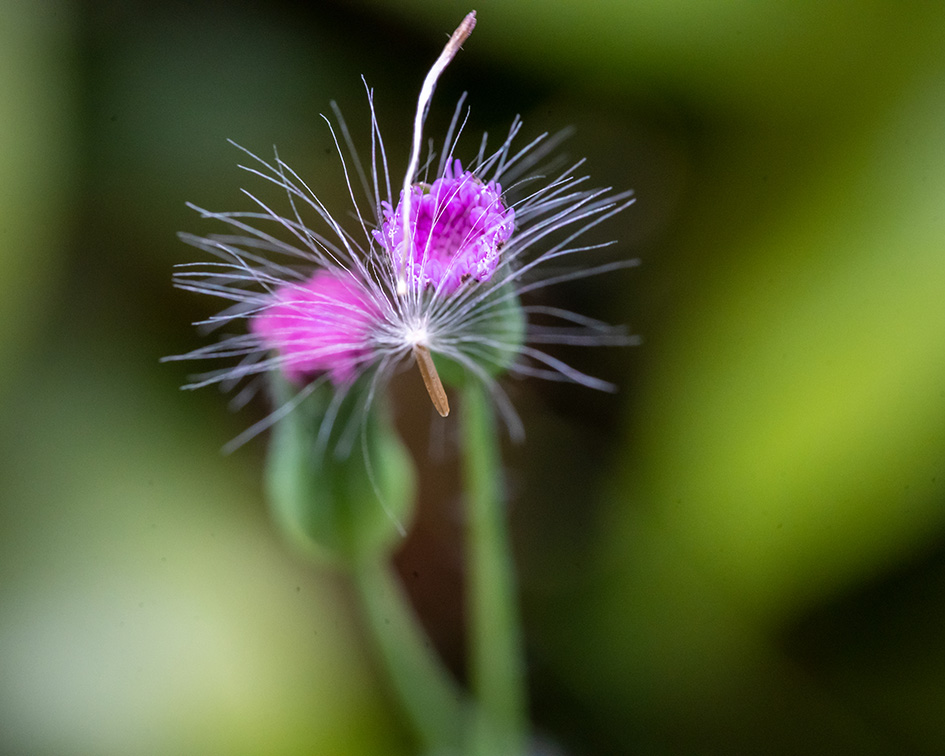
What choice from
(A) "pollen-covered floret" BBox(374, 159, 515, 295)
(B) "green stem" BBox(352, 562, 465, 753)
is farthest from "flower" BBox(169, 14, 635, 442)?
(B) "green stem" BBox(352, 562, 465, 753)

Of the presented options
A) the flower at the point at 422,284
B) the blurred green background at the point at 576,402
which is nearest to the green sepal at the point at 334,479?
the flower at the point at 422,284

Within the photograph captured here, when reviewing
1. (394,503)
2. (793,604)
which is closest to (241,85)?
(394,503)

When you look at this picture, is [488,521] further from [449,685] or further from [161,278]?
[161,278]

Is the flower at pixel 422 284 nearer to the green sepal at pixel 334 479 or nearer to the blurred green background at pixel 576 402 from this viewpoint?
the green sepal at pixel 334 479

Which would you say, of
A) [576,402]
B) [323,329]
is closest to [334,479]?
[323,329]

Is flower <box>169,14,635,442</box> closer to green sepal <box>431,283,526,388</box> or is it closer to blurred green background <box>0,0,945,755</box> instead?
green sepal <box>431,283,526,388</box>
